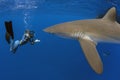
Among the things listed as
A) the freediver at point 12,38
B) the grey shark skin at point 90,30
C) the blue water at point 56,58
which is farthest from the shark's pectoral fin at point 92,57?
the blue water at point 56,58

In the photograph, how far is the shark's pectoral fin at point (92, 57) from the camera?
12.9 ft

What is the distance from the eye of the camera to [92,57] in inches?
163

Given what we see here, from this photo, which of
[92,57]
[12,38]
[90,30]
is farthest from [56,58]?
[92,57]

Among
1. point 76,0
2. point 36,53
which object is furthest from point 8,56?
point 76,0

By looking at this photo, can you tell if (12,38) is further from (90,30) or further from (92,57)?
(92,57)

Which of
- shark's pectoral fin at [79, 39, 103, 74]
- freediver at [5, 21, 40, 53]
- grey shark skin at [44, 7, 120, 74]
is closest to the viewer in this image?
shark's pectoral fin at [79, 39, 103, 74]

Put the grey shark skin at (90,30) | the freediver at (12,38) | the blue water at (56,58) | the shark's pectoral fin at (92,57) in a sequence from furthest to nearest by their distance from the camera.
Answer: the blue water at (56,58) → the freediver at (12,38) → the grey shark skin at (90,30) → the shark's pectoral fin at (92,57)

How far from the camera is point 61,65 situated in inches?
530

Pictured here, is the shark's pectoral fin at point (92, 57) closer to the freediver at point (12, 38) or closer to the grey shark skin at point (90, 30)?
the grey shark skin at point (90, 30)

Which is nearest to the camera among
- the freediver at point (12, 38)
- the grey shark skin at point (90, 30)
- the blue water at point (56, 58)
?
the grey shark skin at point (90, 30)

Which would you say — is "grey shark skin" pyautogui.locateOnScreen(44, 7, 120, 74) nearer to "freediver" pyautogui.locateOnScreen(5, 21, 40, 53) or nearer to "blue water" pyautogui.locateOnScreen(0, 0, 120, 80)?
"freediver" pyautogui.locateOnScreen(5, 21, 40, 53)

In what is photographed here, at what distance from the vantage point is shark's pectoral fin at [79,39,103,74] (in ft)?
12.9

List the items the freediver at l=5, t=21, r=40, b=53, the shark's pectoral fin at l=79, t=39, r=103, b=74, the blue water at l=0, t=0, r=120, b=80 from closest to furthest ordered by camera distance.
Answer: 1. the shark's pectoral fin at l=79, t=39, r=103, b=74
2. the freediver at l=5, t=21, r=40, b=53
3. the blue water at l=0, t=0, r=120, b=80

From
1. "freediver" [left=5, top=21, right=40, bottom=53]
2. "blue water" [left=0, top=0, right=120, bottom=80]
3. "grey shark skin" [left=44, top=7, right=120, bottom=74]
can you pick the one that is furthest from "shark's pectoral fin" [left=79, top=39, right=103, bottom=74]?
"blue water" [left=0, top=0, right=120, bottom=80]
